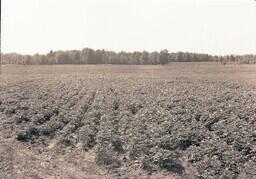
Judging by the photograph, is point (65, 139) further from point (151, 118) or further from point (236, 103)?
point (236, 103)

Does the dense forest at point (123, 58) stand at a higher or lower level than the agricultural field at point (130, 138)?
higher

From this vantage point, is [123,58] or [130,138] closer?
[130,138]

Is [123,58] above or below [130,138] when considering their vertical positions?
above

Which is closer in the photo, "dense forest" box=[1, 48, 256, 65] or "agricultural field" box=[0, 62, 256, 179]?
"agricultural field" box=[0, 62, 256, 179]

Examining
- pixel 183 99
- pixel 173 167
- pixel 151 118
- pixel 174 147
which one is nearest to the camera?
pixel 173 167

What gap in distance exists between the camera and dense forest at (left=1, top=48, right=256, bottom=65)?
84750 millimetres

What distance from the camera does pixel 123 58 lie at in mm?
86625

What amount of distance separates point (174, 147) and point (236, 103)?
8767mm

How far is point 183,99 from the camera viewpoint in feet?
92.5

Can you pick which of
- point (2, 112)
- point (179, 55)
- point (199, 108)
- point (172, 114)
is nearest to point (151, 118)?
point (172, 114)

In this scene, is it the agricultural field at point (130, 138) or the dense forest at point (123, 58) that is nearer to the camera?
the agricultural field at point (130, 138)

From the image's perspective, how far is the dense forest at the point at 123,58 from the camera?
84.8 m

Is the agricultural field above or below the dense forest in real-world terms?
below

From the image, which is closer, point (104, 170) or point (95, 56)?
point (104, 170)
